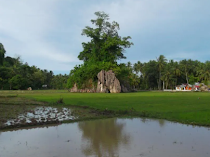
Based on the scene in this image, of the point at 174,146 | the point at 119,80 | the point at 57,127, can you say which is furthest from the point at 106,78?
the point at 174,146

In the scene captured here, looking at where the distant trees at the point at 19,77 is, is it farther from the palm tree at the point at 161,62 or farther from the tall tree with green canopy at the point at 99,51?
the palm tree at the point at 161,62

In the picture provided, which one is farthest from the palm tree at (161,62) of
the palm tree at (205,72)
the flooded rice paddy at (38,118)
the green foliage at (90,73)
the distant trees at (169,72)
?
the flooded rice paddy at (38,118)

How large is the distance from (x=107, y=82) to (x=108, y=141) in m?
47.5

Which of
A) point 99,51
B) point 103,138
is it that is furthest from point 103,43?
point 103,138

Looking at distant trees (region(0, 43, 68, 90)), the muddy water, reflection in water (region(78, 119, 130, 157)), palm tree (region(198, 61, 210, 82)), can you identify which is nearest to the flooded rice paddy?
the muddy water

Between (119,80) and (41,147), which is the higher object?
(119,80)

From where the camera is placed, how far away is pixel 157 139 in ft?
28.8

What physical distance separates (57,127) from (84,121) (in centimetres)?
222

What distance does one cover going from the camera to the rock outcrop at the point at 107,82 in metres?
55.8

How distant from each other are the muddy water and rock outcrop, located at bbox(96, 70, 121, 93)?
4405 centimetres

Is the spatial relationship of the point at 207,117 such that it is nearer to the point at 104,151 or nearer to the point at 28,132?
the point at 104,151

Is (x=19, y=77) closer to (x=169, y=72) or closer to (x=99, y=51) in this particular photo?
(x=99, y=51)

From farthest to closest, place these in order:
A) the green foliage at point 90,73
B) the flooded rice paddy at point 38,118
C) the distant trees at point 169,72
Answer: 1. the distant trees at point 169,72
2. the green foliage at point 90,73
3. the flooded rice paddy at point 38,118

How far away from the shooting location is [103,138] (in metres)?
9.03
